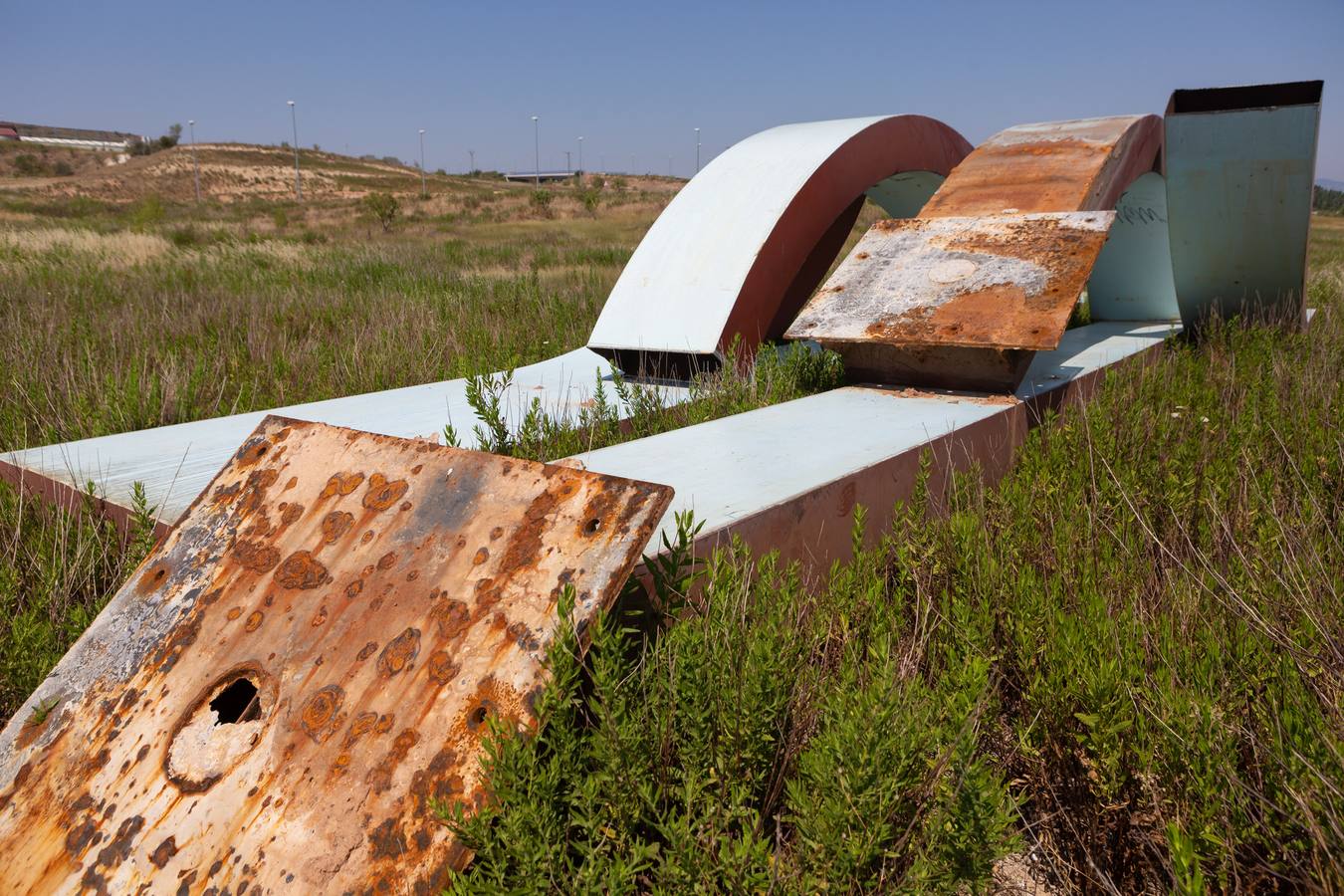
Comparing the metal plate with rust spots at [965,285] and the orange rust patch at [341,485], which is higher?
the metal plate with rust spots at [965,285]

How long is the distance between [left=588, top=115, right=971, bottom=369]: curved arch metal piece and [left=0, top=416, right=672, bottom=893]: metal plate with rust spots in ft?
9.37

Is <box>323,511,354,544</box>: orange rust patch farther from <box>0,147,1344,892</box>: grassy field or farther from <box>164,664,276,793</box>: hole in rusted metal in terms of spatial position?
<box>0,147,1344,892</box>: grassy field

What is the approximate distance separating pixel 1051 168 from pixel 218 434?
15.0ft

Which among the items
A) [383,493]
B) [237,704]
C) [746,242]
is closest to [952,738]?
[383,493]

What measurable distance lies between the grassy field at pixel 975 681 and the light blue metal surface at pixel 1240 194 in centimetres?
193

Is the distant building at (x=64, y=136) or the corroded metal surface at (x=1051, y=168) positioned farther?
the distant building at (x=64, y=136)

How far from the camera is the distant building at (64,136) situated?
111 m

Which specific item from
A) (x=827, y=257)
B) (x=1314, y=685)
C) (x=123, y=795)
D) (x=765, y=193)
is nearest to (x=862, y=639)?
(x=1314, y=685)

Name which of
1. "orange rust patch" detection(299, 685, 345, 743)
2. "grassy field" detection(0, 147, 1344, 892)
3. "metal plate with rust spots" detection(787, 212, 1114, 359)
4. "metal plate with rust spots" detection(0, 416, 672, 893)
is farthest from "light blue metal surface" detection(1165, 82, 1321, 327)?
"orange rust patch" detection(299, 685, 345, 743)

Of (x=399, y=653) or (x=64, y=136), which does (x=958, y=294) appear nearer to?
(x=399, y=653)

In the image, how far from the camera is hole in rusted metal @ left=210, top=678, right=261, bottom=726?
1.78 m

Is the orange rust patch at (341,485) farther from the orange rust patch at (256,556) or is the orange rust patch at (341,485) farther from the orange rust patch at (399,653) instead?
the orange rust patch at (399,653)

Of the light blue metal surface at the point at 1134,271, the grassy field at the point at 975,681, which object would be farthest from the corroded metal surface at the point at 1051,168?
the light blue metal surface at the point at 1134,271

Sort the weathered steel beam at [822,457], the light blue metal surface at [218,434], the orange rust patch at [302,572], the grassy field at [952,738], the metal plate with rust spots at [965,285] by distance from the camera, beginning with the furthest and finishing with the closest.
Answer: the metal plate with rust spots at [965,285] < the light blue metal surface at [218,434] < the weathered steel beam at [822,457] < the orange rust patch at [302,572] < the grassy field at [952,738]
